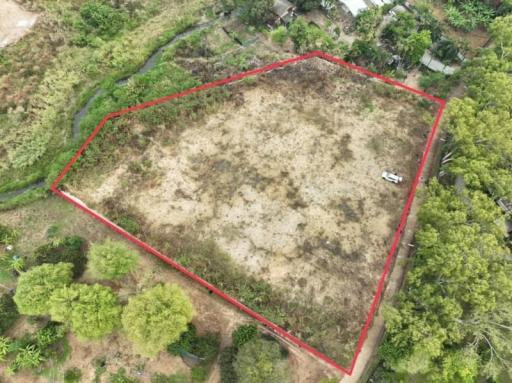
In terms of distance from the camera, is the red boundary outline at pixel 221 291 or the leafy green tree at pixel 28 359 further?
the red boundary outline at pixel 221 291

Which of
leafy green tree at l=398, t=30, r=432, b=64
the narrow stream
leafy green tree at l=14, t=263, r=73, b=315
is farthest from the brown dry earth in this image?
leafy green tree at l=398, t=30, r=432, b=64

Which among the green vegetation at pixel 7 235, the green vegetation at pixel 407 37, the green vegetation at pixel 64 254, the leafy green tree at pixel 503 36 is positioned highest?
the leafy green tree at pixel 503 36

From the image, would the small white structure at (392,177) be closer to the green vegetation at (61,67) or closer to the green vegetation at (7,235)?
the green vegetation at (61,67)

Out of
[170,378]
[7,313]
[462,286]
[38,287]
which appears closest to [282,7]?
[462,286]

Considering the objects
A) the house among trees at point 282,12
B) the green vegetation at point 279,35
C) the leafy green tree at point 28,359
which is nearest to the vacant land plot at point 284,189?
the green vegetation at point 279,35

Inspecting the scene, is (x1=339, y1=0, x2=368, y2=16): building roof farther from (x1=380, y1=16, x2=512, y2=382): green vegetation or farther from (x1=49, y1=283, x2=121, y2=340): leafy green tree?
(x1=49, y1=283, x2=121, y2=340): leafy green tree

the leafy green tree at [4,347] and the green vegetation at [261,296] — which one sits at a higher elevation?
the green vegetation at [261,296]

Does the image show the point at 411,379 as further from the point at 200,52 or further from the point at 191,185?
the point at 200,52

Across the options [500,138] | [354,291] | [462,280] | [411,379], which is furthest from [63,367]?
[500,138]
